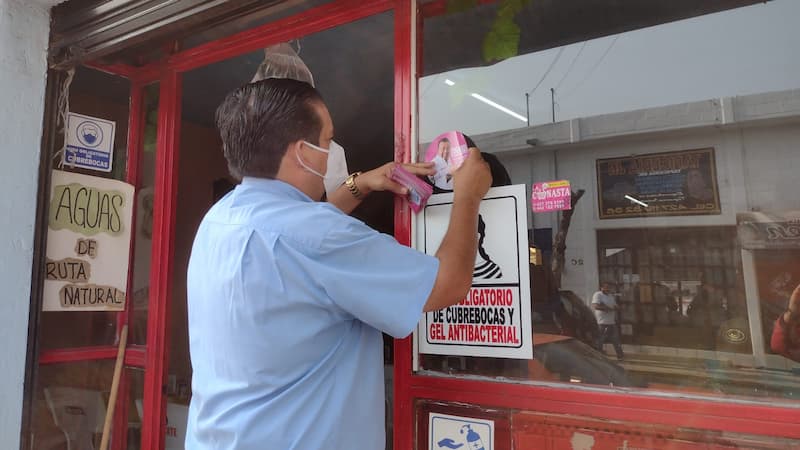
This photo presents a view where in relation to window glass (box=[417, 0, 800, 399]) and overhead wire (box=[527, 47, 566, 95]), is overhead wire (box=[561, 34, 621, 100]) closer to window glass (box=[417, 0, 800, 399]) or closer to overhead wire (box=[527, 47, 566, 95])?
window glass (box=[417, 0, 800, 399])

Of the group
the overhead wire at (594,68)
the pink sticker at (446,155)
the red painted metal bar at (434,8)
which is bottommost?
the pink sticker at (446,155)

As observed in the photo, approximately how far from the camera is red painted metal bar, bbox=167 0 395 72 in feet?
6.98

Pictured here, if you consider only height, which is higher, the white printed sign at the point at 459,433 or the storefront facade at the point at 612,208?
the storefront facade at the point at 612,208

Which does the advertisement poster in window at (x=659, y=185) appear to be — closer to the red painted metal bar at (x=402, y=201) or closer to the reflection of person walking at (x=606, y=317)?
the reflection of person walking at (x=606, y=317)

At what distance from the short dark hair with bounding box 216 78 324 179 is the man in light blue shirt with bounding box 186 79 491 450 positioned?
87mm

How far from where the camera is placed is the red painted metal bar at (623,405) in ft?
4.26

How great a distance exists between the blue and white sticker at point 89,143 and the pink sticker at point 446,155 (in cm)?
189

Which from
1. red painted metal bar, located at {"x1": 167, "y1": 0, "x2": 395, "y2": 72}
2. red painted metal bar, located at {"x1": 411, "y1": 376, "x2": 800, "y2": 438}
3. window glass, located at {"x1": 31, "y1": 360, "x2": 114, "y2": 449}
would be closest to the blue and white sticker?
red painted metal bar, located at {"x1": 167, "y1": 0, "x2": 395, "y2": 72}

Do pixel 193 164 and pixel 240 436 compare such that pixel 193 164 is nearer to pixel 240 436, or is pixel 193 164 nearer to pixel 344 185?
pixel 344 185

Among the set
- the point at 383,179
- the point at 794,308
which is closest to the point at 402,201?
the point at 383,179

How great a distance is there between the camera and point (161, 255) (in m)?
2.67

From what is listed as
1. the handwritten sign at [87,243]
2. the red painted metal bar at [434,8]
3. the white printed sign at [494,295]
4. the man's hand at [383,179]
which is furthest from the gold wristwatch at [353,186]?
the handwritten sign at [87,243]

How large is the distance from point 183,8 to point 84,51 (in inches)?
31.1

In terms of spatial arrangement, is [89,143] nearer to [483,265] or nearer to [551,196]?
[483,265]
